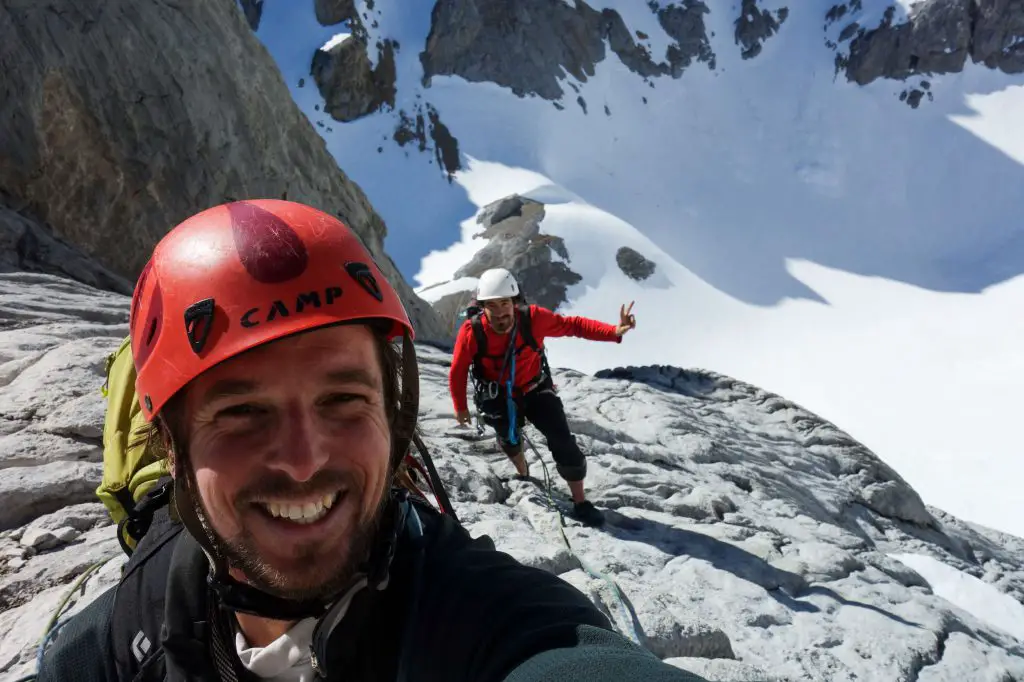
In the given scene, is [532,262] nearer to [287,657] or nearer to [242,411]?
[242,411]

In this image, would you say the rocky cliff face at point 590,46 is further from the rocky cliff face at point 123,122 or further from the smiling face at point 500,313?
the smiling face at point 500,313

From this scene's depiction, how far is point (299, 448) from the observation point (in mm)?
1713

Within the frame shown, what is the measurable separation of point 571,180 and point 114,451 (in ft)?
201

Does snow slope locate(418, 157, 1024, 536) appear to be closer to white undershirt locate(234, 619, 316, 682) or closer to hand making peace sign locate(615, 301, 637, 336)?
hand making peace sign locate(615, 301, 637, 336)

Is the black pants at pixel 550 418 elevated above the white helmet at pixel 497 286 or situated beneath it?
situated beneath

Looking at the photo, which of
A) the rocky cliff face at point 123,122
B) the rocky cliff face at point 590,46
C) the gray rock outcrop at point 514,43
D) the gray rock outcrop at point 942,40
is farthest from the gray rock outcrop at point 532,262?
the gray rock outcrop at point 942,40

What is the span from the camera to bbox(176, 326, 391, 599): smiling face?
5.61ft

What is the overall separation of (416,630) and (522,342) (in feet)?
15.0

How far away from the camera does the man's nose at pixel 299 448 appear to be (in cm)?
170

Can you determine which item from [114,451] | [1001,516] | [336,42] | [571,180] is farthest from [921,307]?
[336,42]

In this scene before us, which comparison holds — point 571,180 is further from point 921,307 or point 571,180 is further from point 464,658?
point 464,658

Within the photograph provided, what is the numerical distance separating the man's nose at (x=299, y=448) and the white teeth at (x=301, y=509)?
3.1 inches

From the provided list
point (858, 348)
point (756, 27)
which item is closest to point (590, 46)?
Answer: point (756, 27)

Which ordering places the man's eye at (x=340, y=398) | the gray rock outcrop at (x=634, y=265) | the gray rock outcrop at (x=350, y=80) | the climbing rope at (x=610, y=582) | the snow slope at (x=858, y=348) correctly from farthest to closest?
1. the gray rock outcrop at (x=350, y=80)
2. the gray rock outcrop at (x=634, y=265)
3. the snow slope at (x=858, y=348)
4. the climbing rope at (x=610, y=582)
5. the man's eye at (x=340, y=398)
